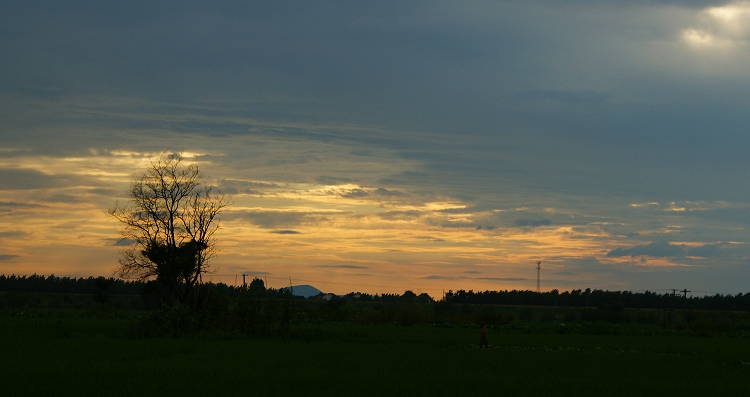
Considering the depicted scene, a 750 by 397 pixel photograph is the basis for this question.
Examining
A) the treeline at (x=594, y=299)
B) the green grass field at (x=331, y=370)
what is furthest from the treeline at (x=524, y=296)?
the green grass field at (x=331, y=370)

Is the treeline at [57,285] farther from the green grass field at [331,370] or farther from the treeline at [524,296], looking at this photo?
the green grass field at [331,370]

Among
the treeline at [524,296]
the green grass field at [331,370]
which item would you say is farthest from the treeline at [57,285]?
the green grass field at [331,370]

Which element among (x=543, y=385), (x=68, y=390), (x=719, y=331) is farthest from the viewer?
(x=719, y=331)

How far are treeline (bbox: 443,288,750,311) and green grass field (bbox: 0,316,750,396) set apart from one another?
103421 mm

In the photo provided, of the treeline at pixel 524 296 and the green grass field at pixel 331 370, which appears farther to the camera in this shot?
the treeline at pixel 524 296

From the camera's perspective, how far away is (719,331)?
229 feet

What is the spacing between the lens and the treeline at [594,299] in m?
139

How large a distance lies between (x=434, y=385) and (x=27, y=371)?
38.0 feet

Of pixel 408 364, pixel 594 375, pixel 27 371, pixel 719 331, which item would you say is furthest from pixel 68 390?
pixel 719 331

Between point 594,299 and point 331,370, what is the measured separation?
132695 millimetres

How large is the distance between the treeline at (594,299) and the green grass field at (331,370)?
4072 inches

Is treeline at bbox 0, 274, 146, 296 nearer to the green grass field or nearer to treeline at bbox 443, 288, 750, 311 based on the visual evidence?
treeline at bbox 443, 288, 750, 311

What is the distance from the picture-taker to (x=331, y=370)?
24469 millimetres

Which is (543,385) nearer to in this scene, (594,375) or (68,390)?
(594,375)
